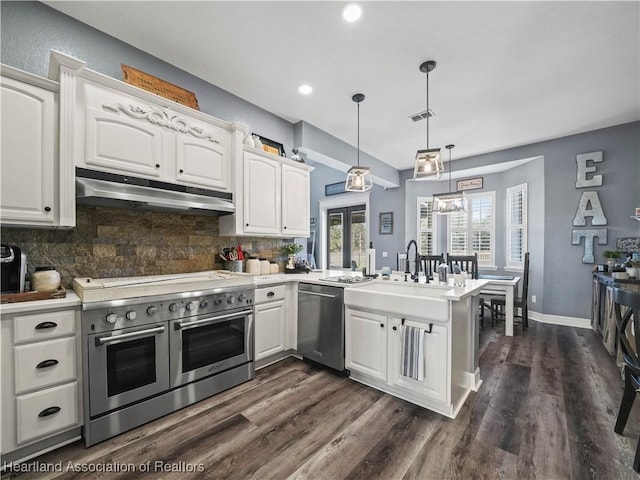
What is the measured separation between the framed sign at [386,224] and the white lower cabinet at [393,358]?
4.05 meters

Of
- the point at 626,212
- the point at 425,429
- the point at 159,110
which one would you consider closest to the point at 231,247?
the point at 159,110

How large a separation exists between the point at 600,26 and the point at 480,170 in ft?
11.3

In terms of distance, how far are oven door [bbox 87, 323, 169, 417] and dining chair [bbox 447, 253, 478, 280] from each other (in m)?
3.82

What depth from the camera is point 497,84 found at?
2959mm

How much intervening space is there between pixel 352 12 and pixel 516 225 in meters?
4.96

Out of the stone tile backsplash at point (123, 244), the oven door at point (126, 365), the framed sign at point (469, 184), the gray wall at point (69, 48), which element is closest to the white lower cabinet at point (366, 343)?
the oven door at point (126, 365)

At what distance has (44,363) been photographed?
5.30 feet

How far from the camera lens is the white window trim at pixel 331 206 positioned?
6.66m

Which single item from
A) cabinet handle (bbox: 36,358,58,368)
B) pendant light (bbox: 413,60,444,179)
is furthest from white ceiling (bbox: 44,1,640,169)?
cabinet handle (bbox: 36,358,58,368)

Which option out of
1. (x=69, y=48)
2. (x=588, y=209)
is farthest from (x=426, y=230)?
(x=69, y=48)

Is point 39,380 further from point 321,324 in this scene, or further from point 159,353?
point 321,324

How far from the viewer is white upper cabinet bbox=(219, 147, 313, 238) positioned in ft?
9.72

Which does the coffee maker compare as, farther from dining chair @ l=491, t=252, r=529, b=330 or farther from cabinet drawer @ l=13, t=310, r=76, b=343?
dining chair @ l=491, t=252, r=529, b=330

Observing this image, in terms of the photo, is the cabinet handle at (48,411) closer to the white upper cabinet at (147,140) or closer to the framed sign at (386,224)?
the white upper cabinet at (147,140)
